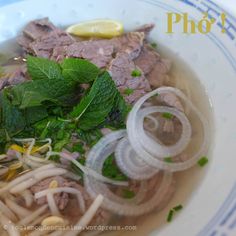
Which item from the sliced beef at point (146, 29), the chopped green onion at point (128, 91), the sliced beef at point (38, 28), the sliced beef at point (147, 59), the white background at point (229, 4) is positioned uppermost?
the white background at point (229, 4)

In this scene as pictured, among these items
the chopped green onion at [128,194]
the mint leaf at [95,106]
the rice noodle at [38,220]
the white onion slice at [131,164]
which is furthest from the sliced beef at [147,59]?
the rice noodle at [38,220]

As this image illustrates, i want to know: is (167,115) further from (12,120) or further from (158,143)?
(12,120)

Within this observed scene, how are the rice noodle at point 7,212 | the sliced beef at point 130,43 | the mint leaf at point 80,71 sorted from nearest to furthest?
the rice noodle at point 7,212
the mint leaf at point 80,71
the sliced beef at point 130,43

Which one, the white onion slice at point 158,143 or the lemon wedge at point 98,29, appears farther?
the lemon wedge at point 98,29

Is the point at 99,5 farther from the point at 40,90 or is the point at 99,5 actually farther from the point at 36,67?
the point at 40,90

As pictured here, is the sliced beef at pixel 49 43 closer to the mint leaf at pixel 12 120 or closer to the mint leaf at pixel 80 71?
the mint leaf at pixel 80 71

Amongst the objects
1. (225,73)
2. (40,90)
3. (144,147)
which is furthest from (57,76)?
(225,73)

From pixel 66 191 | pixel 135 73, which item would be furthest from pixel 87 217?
pixel 135 73
